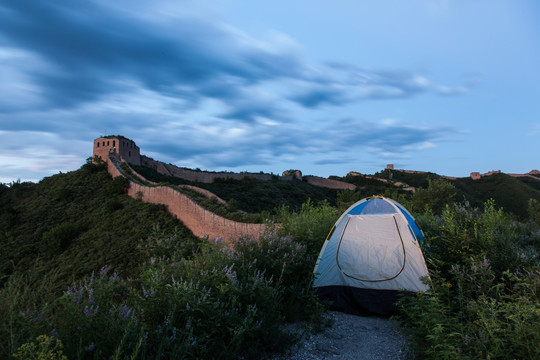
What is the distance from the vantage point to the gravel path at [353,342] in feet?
13.1

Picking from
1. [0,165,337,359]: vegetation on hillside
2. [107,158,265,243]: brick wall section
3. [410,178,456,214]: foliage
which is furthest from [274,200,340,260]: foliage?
[410,178,456,214]: foliage

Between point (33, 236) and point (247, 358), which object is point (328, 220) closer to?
point (247, 358)

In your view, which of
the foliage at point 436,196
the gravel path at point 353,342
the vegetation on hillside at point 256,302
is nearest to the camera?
the vegetation on hillside at point 256,302

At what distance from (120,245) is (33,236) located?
31.3 ft

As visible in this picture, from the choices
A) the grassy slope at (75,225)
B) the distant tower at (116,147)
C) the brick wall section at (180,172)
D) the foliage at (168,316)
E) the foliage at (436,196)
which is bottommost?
the grassy slope at (75,225)

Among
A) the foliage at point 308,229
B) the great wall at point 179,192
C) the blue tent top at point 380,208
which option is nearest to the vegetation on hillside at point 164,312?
the foliage at point 308,229

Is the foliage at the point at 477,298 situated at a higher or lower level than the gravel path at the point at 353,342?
higher

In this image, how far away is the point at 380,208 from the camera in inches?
248

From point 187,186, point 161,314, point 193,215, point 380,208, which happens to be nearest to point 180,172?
point 187,186

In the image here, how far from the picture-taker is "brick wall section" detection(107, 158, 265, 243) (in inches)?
530

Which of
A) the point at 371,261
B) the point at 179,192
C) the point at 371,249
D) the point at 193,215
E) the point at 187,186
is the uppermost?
the point at 187,186

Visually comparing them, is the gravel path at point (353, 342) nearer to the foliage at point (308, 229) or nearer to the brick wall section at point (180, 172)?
the foliage at point (308, 229)

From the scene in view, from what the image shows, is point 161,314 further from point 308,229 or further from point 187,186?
point 187,186

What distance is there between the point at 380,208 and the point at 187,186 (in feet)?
60.8
